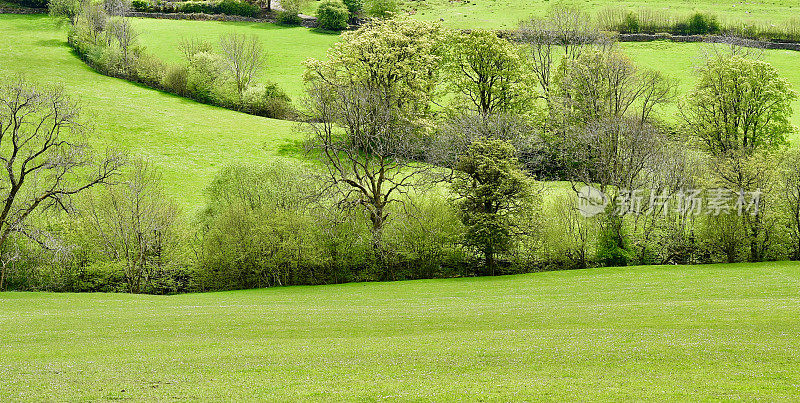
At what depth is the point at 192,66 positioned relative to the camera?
301 ft

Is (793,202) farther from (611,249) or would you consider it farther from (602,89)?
(602,89)

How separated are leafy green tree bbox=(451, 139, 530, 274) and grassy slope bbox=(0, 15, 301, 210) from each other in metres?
21.8

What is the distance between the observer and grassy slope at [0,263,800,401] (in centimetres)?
1792

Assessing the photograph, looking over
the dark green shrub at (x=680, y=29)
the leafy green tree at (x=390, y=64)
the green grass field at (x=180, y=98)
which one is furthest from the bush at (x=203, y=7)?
the dark green shrub at (x=680, y=29)

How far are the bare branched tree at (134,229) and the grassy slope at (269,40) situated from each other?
42085 millimetres

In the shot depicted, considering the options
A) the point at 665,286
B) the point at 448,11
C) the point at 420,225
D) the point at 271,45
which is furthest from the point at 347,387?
the point at 448,11

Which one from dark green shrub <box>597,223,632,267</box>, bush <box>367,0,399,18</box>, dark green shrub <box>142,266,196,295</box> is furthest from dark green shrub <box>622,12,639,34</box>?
dark green shrub <box>142,266,196,295</box>

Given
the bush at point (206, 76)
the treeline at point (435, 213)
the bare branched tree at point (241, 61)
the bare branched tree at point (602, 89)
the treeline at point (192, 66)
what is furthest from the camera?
the bare branched tree at point (241, 61)

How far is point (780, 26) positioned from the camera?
4318 inches

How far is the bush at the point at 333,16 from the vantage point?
118m

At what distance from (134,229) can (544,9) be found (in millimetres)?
102136

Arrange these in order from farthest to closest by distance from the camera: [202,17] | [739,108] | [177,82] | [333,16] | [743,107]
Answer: [202,17] < [333,16] < [177,82] < [739,108] < [743,107]

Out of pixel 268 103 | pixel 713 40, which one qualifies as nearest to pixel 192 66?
pixel 268 103

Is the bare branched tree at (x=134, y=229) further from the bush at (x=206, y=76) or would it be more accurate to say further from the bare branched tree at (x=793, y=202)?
the bare branched tree at (x=793, y=202)
